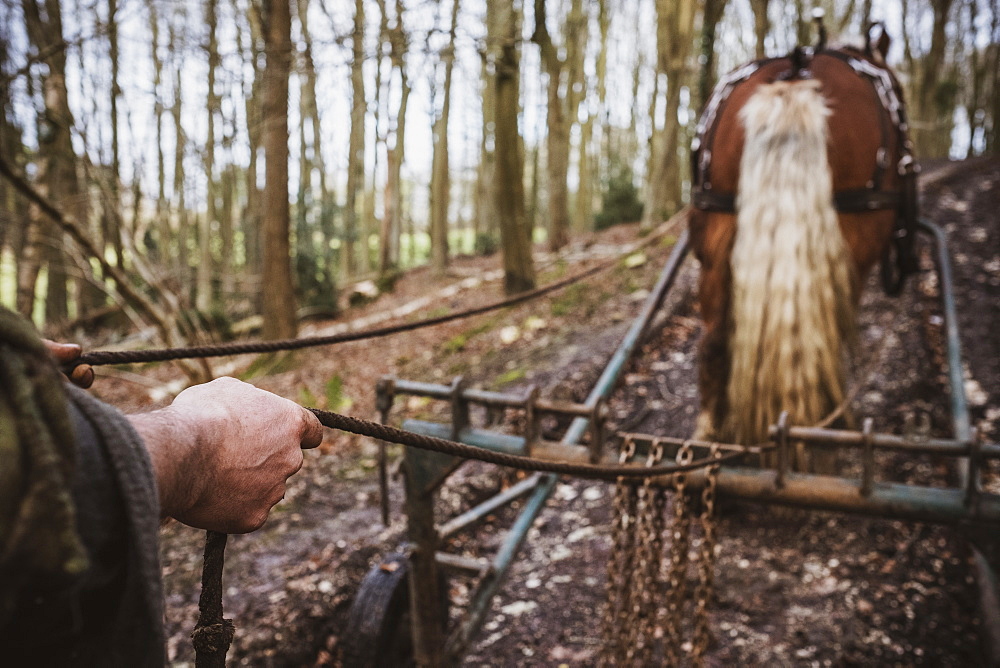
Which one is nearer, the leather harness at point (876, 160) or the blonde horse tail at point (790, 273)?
the blonde horse tail at point (790, 273)

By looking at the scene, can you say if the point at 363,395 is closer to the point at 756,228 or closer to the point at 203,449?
the point at 756,228

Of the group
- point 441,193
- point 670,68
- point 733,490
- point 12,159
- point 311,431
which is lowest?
point 733,490

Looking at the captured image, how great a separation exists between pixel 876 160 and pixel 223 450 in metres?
3.13

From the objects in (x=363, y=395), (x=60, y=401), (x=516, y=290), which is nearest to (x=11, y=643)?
(x=60, y=401)

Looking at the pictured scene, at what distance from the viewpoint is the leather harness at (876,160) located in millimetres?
2889

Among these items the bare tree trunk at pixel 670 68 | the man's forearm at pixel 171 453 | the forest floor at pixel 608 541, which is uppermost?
the bare tree trunk at pixel 670 68

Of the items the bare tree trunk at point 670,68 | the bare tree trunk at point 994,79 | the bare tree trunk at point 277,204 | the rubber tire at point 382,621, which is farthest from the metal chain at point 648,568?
the bare tree trunk at point 994,79

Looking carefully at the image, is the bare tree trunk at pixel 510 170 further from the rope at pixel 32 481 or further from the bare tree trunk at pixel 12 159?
the rope at pixel 32 481

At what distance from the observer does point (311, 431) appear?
992mm

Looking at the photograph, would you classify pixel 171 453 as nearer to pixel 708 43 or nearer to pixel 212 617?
pixel 212 617

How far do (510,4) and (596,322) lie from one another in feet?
14.3

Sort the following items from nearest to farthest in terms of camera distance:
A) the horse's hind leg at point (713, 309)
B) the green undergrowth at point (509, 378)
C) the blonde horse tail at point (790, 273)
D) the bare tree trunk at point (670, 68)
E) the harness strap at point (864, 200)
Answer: the blonde horse tail at point (790, 273) → the harness strap at point (864, 200) → the horse's hind leg at point (713, 309) → the green undergrowth at point (509, 378) → the bare tree trunk at point (670, 68)

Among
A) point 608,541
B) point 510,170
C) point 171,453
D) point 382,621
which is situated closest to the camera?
point 171,453

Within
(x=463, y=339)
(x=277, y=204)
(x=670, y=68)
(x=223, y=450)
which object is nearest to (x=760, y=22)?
(x=670, y=68)
